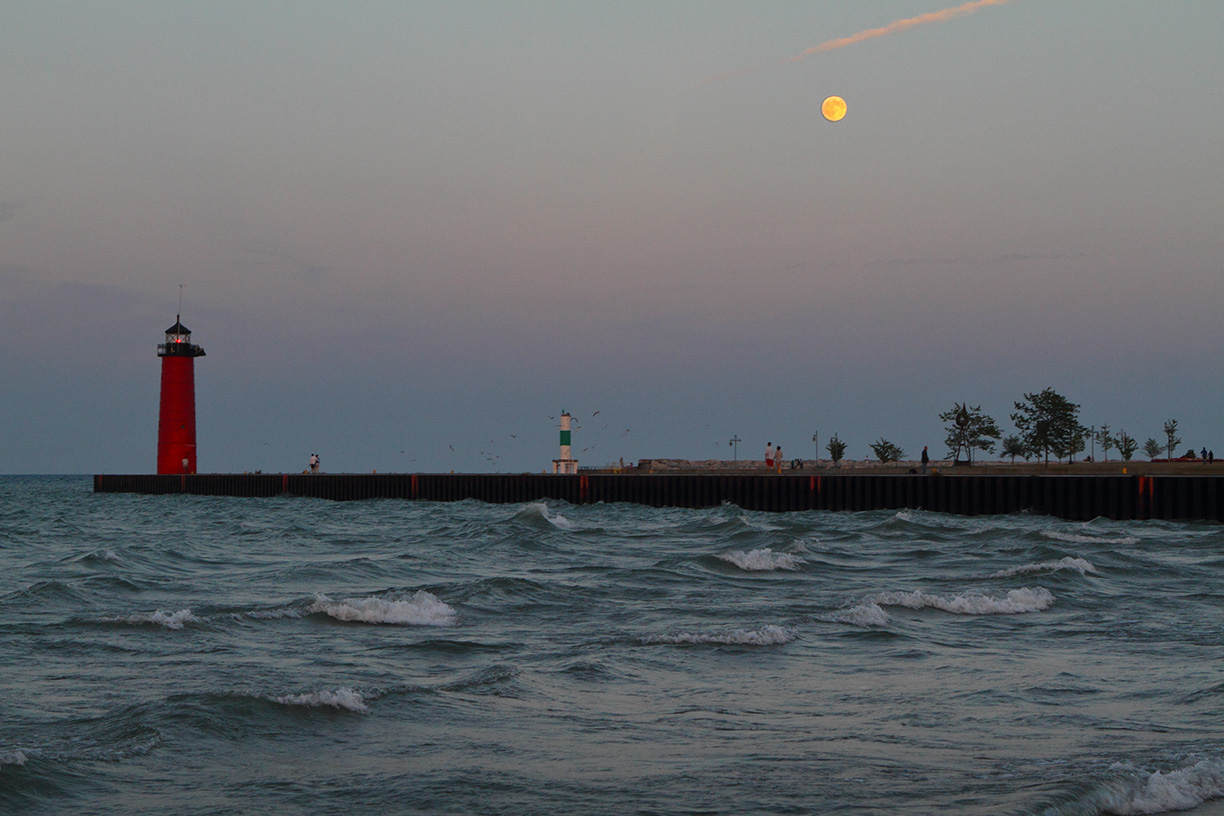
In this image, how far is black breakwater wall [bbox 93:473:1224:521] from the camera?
3381 centimetres

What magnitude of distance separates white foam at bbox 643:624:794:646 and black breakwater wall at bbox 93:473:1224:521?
25.3 m

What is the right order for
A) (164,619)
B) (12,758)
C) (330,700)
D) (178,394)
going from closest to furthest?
(12,758)
(330,700)
(164,619)
(178,394)

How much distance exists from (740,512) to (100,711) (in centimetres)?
3348

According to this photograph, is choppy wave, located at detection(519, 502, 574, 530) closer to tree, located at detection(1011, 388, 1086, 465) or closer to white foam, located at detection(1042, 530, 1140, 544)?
white foam, located at detection(1042, 530, 1140, 544)

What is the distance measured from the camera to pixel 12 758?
7242 mm

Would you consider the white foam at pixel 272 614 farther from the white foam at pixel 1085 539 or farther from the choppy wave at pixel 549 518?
the choppy wave at pixel 549 518

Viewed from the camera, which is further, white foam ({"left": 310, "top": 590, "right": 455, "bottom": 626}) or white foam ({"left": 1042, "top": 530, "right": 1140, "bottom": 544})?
white foam ({"left": 1042, "top": 530, "right": 1140, "bottom": 544})

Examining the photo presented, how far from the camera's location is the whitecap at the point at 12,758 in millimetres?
7188

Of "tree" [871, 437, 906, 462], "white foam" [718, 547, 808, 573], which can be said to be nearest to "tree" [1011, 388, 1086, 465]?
"tree" [871, 437, 906, 462]

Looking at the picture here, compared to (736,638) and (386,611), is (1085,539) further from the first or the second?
(386,611)

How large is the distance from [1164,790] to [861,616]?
7150mm

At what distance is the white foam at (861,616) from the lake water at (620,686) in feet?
0.13

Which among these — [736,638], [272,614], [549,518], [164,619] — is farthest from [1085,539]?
[164,619]

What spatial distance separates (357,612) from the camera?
14.3 m
